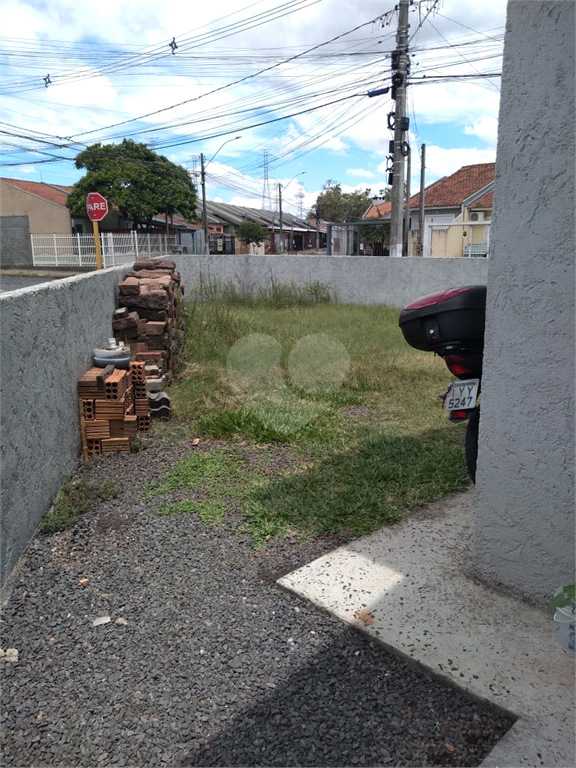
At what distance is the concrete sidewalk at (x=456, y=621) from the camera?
1.93m

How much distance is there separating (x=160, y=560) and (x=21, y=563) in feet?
2.26

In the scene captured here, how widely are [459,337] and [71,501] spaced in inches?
98.0

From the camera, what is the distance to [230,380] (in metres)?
6.59

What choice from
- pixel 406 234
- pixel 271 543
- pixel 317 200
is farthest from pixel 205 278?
pixel 317 200

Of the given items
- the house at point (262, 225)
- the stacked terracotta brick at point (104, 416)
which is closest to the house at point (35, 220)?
the house at point (262, 225)

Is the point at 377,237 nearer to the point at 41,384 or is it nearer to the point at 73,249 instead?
the point at 73,249

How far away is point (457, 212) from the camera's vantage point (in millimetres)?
32125

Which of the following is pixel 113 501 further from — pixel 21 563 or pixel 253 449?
pixel 253 449

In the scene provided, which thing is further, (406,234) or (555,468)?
(406,234)

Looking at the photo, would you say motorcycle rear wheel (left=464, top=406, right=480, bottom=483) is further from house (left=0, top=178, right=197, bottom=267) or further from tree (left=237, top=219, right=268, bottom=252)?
tree (left=237, top=219, right=268, bottom=252)

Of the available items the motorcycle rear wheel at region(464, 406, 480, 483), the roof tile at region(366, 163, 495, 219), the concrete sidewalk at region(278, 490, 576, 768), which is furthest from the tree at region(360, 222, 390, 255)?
the concrete sidewalk at region(278, 490, 576, 768)

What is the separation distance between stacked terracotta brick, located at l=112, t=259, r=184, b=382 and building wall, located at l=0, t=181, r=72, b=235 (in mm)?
30907

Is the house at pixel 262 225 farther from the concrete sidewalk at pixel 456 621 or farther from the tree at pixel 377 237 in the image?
the concrete sidewalk at pixel 456 621

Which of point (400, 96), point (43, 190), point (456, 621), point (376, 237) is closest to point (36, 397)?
point (456, 621)
